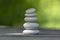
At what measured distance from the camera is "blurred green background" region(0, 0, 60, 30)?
7.01 meters

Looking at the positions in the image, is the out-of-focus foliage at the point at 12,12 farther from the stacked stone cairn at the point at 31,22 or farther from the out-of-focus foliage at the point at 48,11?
the stacked stone cairn at the point at 31,22

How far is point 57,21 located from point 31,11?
245 cm

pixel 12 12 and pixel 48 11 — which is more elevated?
pixel 12 12

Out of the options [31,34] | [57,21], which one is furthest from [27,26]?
[57,21]

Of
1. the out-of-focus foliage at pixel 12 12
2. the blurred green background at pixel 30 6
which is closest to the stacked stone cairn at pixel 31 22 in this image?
the blurred green background at pixel 30 6

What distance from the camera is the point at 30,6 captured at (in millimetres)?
7086

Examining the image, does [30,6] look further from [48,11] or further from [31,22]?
[31,22]

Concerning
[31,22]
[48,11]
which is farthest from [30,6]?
[31,22]

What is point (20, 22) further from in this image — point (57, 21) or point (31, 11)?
point (31, 11)

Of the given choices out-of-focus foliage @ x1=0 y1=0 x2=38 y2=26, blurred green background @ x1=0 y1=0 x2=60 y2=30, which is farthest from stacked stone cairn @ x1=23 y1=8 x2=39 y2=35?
out-of-focus foliage @ x1=0 y1=0 x2=38 y2=26

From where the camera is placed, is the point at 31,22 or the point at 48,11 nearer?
the point at 31,22

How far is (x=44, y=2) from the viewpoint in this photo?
7.08 meters

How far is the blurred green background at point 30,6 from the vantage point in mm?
7012

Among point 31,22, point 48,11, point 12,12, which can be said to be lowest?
point 31,22
